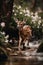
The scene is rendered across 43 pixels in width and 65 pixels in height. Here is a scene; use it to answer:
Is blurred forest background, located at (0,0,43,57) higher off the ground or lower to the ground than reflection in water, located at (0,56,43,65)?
higher

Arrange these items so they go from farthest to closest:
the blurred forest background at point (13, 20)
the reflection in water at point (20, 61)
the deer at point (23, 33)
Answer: the blurred forest background at point (13, 20) → the deer at point (23, 33) → the reflection in water at point (20, 61)

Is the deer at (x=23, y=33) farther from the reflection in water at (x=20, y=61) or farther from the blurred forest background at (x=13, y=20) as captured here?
the reflection in water at (x=20, y=61)

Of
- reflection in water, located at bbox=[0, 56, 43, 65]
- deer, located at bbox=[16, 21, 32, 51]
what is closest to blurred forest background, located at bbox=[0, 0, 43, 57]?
deer, located at bbox=[16, 21, 32, 51]

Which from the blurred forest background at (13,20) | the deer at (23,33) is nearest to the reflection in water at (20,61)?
the blurred forest background at (13,20)

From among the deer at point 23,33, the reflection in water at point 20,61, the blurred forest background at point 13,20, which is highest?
the blurred forest background at point 13,20

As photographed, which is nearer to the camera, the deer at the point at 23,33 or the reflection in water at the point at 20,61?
the reflection in water at the point at 20,61

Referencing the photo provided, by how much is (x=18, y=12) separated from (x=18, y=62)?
873 centimetres

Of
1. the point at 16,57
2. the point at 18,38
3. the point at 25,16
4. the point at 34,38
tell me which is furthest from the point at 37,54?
the point at 25,16

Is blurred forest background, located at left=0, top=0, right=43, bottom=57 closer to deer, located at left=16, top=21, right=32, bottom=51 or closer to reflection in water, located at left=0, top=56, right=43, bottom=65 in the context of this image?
deer, located at left=16, top=21, right=32, bottom=51

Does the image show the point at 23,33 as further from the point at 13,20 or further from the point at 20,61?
the point at 20,61

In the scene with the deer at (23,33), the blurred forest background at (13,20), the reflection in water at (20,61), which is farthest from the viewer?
the blurred forest background at (13,20)

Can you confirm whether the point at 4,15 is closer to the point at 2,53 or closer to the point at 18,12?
the point at 18,12

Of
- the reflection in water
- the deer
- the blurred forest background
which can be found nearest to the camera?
the reflection in water

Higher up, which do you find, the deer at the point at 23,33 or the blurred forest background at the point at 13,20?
the blurred forest background at the point at 13,20
